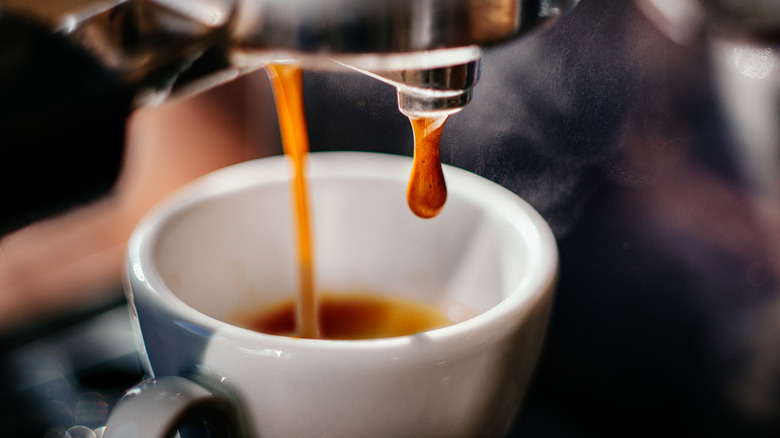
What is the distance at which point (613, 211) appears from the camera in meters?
0.30

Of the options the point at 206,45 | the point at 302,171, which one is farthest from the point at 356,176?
the point at 206,45

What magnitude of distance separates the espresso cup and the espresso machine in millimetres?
75

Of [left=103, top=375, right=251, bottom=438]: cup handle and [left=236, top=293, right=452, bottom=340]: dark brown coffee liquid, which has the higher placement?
[left=103, top=375, right=251, bottom=438]: cup handle

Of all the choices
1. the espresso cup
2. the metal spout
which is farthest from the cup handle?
the metal spout

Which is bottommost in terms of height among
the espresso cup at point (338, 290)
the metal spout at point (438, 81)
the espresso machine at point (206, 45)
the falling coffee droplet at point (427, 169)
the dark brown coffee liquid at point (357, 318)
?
the dark brown coffee liquid at point (357, 318)

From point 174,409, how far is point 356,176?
0.13 m

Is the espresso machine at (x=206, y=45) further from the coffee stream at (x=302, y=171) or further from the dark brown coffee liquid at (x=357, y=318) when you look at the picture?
the dark brown coffee liquid at (x=357, y=318)

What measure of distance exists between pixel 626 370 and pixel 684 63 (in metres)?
0.14

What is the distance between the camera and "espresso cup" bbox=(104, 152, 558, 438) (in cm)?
21

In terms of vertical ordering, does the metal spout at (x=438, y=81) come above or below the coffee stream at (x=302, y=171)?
above

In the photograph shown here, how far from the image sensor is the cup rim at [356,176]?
22cm

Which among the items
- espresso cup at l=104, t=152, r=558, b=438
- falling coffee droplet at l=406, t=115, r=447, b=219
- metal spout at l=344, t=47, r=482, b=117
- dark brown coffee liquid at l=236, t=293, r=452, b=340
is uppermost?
metal spout at l=344, t=47, r=482, b=117

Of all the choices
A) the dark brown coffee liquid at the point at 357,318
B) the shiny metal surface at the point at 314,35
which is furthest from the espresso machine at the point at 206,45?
the dark brown coffee liquid at the point at 357,318

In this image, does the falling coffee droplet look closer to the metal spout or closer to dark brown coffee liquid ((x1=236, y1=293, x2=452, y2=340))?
the metal spout
